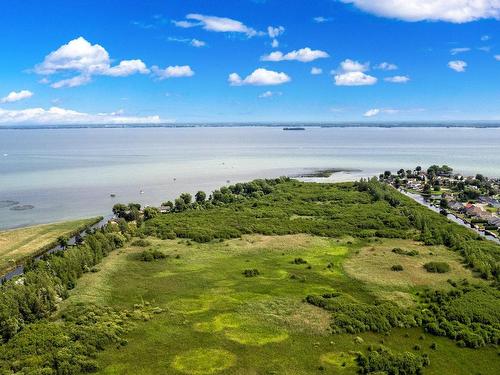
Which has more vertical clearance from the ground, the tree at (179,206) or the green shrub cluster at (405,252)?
the tree at (179,206)

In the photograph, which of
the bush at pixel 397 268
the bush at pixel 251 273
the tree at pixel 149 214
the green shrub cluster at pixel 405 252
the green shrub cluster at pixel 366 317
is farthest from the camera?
the tree at pixel 149 214

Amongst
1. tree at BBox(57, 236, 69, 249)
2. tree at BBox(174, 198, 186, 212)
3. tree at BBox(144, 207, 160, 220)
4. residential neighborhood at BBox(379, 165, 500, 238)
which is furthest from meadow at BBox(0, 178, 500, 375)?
tree at BBox(174, 198, 186, 212)

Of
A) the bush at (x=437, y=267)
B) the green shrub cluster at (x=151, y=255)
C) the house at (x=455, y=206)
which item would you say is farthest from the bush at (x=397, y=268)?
the house at (x=455, y=206)

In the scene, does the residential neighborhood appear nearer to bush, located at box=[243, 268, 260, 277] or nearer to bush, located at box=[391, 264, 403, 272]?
bush, located at box=[391, 264, 403, 272]

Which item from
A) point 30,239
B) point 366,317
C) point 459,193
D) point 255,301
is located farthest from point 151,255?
point 459,193

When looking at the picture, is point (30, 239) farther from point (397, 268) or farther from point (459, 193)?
point (459, 193)

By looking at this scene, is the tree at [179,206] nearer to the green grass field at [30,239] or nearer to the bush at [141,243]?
the green grass field at [30,239]
